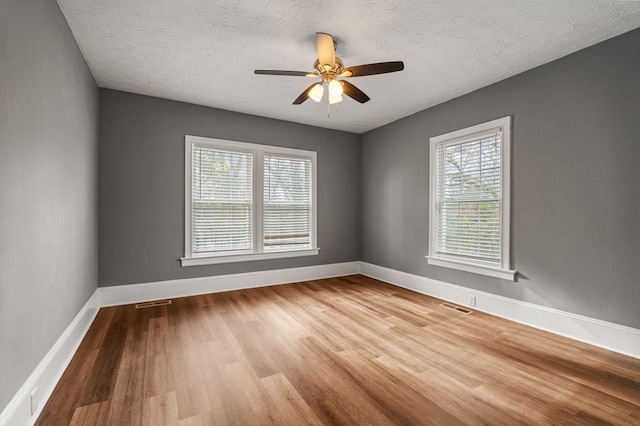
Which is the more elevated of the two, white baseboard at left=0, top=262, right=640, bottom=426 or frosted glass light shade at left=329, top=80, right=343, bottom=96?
frosted glass light shade at left=329, top=80, right=343, bottom=96

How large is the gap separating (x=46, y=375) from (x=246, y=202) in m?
3.06

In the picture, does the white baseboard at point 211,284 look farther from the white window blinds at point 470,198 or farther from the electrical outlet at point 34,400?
the electrical outlet at point 34,400

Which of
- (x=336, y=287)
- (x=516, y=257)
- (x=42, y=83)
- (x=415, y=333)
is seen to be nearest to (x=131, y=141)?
(x=42, y=83)

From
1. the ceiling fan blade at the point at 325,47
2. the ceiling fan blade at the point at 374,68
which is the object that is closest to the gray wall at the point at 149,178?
the ceiling fan blade at the point at 325,47

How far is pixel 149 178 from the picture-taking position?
4020mm

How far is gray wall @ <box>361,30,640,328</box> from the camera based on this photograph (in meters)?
2.56

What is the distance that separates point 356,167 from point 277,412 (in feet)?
15.3

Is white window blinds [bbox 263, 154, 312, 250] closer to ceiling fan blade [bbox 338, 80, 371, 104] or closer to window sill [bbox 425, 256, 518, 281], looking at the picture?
window sill [bbox 425, 256, 518, 281]

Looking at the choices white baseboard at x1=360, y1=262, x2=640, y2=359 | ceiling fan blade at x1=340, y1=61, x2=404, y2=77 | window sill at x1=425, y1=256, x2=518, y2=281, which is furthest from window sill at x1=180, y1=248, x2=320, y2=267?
ceiling fan blade at x1=340, y1=61, x2=404, y2=77

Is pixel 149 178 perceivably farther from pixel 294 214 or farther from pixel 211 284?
pixel 294 214

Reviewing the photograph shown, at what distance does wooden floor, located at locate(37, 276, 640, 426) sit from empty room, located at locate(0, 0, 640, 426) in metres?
0.02

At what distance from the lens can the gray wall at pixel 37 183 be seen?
151 centimetres

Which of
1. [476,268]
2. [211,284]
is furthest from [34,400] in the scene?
[476,268]

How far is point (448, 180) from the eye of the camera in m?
4.12
